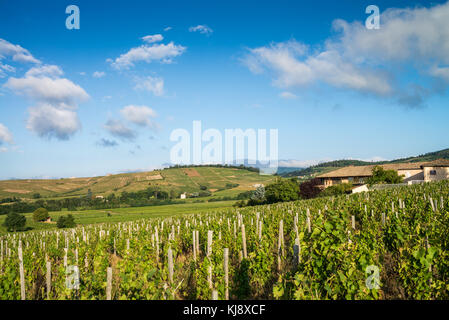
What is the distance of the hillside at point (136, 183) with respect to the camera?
→ 76.8m

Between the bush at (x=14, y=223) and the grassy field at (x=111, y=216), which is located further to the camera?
the grassy field at (x=111, y=216)

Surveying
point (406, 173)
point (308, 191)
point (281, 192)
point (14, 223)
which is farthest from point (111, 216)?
point (406, 173)

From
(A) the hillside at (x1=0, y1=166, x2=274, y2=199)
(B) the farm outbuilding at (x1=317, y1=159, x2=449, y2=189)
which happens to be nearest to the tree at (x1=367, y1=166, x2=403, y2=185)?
(B) the farm outbuilding at (x1=317, y1=159, x2=449, y2=189)

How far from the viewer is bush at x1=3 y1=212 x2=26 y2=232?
131 ft

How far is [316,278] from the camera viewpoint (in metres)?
4.20

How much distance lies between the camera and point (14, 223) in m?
40.2

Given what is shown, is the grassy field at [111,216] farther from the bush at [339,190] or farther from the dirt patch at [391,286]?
the dirt patch at [391,286]

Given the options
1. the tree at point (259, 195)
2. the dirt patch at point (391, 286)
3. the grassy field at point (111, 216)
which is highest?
the dirt patch at point (391, 286)

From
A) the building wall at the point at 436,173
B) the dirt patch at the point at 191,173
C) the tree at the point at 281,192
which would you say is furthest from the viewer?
the dirt patch at the point at 191,173

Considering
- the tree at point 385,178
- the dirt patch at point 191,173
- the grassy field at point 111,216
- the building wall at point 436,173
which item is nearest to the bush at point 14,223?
the grassy field at point 111,216

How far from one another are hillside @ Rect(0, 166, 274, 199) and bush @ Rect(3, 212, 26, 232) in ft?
120

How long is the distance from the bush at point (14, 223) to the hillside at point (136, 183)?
1436 inches

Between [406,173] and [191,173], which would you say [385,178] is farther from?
[191,173]
